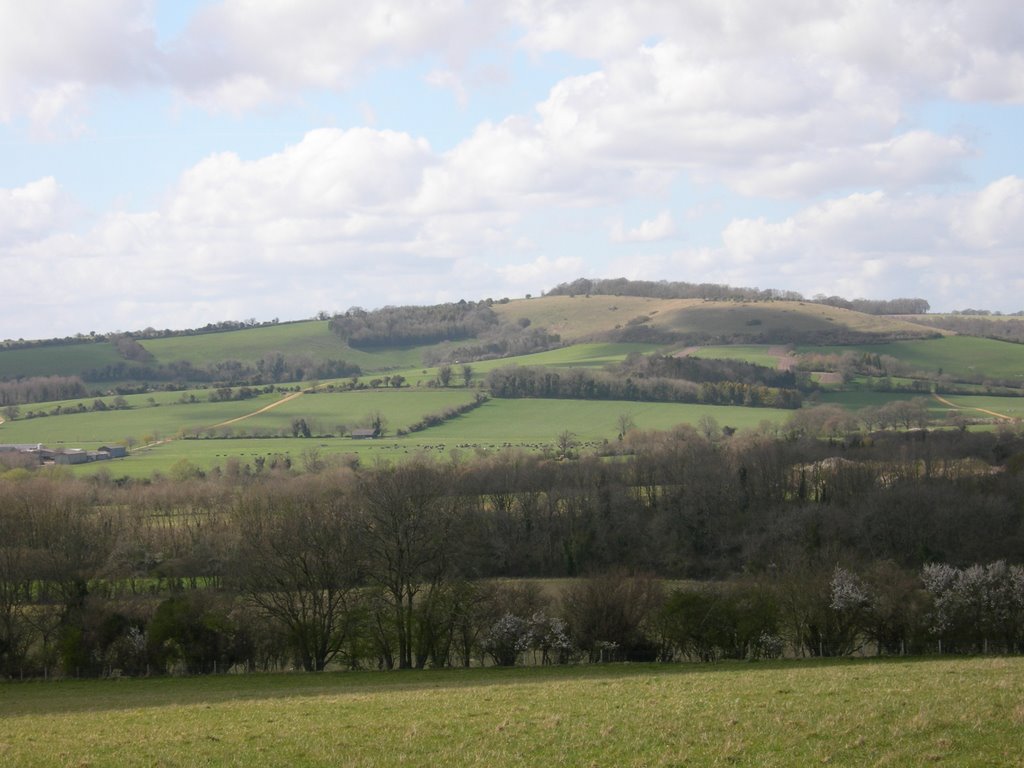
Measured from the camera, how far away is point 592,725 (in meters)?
21.7

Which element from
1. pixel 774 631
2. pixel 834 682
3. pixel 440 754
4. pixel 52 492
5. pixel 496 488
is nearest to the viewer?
pixel 440 754

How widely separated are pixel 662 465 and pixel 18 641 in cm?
5934

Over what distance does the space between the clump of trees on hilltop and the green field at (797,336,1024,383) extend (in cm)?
6051

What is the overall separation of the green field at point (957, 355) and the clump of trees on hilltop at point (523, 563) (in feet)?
199

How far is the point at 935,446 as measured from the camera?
95.9 metres

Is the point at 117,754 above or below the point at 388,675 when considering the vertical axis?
above

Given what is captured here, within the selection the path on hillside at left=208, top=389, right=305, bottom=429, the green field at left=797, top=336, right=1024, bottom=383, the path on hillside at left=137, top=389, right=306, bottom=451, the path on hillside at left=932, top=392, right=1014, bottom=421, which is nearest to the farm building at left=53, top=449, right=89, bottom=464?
the path on hillside at left=137, top=389, right=306, bottom=451

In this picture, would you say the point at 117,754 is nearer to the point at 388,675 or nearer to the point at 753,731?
the point at 753,731

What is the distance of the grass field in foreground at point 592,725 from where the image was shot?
18.8m

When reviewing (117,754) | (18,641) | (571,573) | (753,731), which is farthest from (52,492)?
(753,731)

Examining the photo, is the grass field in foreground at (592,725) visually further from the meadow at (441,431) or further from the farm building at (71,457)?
the farm building at (71,457)

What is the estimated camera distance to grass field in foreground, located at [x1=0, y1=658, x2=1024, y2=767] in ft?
61.8

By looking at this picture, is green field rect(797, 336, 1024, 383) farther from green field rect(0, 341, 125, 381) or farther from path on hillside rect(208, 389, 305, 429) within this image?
green field rect(0, 341, 125, 381)

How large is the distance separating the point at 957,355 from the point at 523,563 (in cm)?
10762
